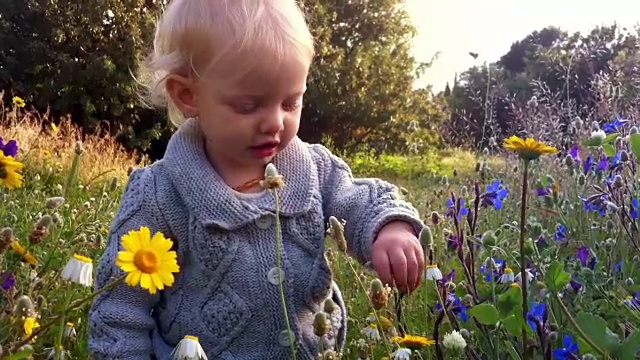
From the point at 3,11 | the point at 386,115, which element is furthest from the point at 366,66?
the point at 3,11

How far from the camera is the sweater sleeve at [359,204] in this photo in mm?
1540

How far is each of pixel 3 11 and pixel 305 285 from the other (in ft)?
42.0

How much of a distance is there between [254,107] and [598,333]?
0.77m

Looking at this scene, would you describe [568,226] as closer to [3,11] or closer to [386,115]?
[3,11]

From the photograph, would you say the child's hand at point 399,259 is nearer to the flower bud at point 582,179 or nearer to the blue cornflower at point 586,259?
the blue cornflower at point 586,259

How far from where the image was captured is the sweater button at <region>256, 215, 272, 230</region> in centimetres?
162

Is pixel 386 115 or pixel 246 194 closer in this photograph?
pixel 246 194

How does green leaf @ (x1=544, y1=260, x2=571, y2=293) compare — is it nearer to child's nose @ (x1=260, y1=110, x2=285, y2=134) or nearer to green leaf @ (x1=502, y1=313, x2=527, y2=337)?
green leaf @ (x1=502, y1=313, x2=527, y2=337)

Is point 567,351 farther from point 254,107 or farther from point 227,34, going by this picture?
point 227,34

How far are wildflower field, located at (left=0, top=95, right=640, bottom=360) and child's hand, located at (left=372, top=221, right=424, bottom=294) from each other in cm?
5

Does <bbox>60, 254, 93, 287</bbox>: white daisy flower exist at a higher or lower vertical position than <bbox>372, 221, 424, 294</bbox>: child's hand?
higher

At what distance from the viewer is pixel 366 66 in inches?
683

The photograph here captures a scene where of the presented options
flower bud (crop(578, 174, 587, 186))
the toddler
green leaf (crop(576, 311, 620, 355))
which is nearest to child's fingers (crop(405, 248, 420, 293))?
the toddler

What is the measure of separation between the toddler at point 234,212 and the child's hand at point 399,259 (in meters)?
0.04
